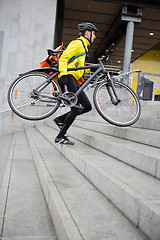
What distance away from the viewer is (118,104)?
378cm

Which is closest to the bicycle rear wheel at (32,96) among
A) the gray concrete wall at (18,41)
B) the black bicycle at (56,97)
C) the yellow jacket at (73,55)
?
the black bicycle at (56,97)

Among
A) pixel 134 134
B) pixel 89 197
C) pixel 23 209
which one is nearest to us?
pixel 89 197

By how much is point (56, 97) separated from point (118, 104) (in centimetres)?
100

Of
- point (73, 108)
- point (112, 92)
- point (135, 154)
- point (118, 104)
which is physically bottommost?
point (135, 154)

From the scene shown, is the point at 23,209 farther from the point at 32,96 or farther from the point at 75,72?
the point at 75,72

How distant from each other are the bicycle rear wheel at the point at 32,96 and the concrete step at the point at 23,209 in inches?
36.1

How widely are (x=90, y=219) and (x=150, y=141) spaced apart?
1.53 meters

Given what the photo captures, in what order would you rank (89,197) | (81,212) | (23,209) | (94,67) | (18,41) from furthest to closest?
(18,41) < (94,67) < (23,209) < (89,197) < (81,212)

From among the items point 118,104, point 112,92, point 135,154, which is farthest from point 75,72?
point 135,154

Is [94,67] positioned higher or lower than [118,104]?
higher

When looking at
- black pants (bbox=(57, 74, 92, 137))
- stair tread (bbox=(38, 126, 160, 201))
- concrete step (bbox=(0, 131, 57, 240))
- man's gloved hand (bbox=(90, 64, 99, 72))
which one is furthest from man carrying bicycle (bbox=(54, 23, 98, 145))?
stair tread (bbox=(38, 126, 160, 201))

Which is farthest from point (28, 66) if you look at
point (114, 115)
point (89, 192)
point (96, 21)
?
point (89, 192)

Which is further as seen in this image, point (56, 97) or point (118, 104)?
point (118, 104)

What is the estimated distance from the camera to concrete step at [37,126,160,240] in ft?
4.37
